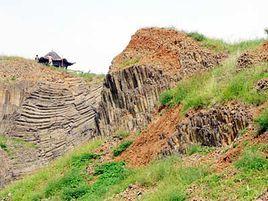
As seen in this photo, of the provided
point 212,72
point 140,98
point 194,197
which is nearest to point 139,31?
point 140,98

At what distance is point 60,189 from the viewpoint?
695 inches

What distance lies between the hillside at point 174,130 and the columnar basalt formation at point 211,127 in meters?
0.03

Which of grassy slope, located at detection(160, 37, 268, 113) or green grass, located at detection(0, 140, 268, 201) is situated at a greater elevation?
grassy slope, located at detection(160, 37, 268, 113)

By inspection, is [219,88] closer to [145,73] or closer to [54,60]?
[145,73]

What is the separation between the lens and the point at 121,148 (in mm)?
18547

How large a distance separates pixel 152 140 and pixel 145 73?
14.7ft

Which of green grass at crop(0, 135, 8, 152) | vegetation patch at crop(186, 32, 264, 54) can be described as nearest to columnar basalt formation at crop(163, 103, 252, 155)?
vegetation patch at crop(186, 32, 264, 54)

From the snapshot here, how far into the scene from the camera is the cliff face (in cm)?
3566

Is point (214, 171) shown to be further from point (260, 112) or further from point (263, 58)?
point (263, 58)

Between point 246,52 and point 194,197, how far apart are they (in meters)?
7.26

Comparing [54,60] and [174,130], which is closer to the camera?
[174,130]

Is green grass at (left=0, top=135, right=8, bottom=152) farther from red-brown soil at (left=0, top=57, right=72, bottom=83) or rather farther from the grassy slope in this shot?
the grassy slope

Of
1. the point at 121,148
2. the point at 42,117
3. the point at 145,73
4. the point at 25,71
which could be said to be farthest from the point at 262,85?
the point at 25,71

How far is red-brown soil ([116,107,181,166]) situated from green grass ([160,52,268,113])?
469 mm
